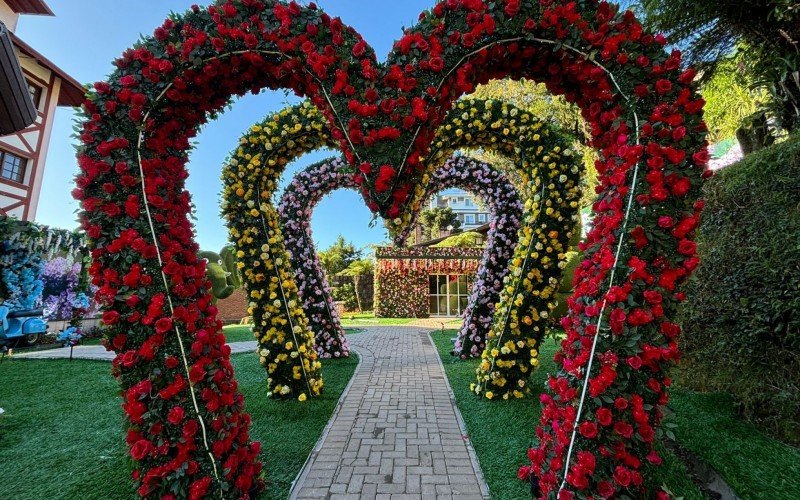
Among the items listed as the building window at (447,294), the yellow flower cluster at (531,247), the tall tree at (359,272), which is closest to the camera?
the yellow flower cluster at (531,247)

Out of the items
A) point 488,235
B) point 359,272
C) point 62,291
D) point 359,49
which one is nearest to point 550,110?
point 488,235

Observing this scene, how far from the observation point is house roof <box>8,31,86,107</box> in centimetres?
1151

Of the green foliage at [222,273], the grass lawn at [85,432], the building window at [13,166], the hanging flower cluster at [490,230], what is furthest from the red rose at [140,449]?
the building window at [13,166]

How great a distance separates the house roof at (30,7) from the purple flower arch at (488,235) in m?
13.2

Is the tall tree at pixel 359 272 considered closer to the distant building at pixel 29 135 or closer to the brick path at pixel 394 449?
the distant building at pixel 29 135

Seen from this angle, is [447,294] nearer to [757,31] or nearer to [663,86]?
[757,31]

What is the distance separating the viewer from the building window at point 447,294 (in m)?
18.8

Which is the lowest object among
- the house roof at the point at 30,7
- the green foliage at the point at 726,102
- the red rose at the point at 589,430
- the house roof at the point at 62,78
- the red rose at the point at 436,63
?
the red rose at the point at 589,430

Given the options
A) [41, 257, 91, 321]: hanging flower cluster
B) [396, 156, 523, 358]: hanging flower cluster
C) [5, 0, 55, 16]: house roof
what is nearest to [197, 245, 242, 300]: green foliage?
[396, 156, 523, 358]: hanging flower cluster

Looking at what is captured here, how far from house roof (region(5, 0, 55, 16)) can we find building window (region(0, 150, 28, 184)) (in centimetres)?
526

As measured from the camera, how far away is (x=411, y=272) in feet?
→ 60.5

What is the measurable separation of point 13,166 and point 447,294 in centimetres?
1622

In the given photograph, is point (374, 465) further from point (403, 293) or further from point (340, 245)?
point (340, 245)

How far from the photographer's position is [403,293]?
1844 centimetres
